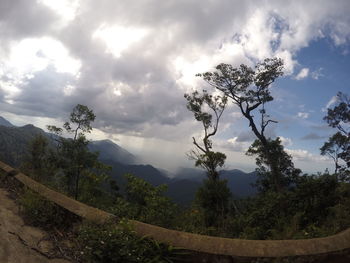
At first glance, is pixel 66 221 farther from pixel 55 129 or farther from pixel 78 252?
pixel 55 129

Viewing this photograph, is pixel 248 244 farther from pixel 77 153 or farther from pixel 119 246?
pixel 77 153

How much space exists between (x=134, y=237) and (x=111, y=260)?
1.39ft

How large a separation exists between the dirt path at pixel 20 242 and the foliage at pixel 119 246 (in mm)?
403

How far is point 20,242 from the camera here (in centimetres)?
337

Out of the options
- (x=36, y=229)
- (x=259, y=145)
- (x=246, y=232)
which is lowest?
(x=246, y=232)

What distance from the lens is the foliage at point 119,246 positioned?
10.1 feet

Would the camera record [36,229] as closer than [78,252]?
No

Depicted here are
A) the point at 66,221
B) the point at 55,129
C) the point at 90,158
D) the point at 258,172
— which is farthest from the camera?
the point at 258,172

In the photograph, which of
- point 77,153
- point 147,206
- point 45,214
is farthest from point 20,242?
point 77,153

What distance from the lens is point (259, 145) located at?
89.6 feet

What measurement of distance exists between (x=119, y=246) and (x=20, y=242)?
1375mm

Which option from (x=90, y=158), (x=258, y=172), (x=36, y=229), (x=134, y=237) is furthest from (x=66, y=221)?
(x=258, y=172)

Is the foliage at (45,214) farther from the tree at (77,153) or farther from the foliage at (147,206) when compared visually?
the tree at (77,153)

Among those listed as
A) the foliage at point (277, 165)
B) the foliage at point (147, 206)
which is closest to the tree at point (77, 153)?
the foliage at point (147, 206)
